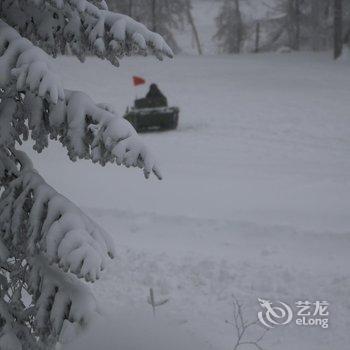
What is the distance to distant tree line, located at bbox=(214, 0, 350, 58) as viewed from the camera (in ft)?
183

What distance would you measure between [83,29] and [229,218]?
7.40m

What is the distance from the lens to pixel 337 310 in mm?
8562

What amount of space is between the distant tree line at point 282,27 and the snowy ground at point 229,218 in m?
35.0

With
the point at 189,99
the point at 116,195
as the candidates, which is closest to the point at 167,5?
the point at 189,99

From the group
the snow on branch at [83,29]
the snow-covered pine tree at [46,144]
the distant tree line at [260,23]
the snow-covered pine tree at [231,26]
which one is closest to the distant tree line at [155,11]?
the distant tree line at [260,23]

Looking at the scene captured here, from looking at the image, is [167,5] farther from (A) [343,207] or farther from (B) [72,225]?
(B) [72,225]

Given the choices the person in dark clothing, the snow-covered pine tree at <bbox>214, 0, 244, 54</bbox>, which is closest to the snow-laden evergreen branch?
the person in dark clothing

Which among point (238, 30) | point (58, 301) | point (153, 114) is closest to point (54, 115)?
point (58, 301)

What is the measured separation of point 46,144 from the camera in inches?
184

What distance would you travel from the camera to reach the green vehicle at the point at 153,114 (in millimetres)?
20703

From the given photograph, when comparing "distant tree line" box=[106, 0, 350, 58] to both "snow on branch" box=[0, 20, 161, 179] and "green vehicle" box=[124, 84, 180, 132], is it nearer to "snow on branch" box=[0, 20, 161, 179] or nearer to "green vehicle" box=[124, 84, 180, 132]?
"green vehicle" box=[124, 84, 180, 132]

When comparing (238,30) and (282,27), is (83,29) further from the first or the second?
(282,27)

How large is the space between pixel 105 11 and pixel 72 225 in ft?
6.39

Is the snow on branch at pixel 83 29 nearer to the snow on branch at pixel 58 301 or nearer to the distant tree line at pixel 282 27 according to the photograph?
the snow on branch at pixel 58 301
